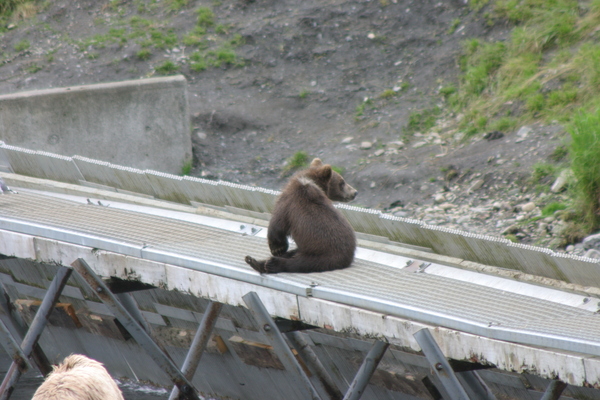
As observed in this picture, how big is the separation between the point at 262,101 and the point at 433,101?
3.42 meters

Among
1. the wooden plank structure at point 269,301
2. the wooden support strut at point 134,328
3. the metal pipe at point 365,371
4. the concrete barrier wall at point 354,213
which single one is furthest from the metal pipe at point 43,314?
the metal pipe at point 365,371

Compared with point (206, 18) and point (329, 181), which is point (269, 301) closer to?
point (329, 181)

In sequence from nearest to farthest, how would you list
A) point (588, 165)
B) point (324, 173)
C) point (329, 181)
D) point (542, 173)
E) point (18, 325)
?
point (324, 173) < point (329, 181) < point (588, 165) < point (18, 325) < point (542, 173)

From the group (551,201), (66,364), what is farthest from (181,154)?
(66,364)

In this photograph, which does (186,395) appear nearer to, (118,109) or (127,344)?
(127,344)

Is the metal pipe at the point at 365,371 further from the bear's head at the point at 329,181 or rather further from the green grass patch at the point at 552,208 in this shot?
the green grass patch at the point at 552,208

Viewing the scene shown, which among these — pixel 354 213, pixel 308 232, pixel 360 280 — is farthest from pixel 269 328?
pixel 354 213

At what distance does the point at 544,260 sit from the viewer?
5.45 meters

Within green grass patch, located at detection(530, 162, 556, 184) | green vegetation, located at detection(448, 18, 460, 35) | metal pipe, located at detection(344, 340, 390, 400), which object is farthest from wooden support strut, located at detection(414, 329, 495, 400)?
green vegetation, located at detection(448, 18, 460, 35)

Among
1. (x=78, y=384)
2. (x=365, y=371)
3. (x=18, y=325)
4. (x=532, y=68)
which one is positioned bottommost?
(x=18, y=325)

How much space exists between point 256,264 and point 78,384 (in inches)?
91.1

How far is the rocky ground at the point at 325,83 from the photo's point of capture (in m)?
11.0

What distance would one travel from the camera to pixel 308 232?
5.41 meters

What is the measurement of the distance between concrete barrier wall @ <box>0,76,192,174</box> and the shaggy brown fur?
10.4m
